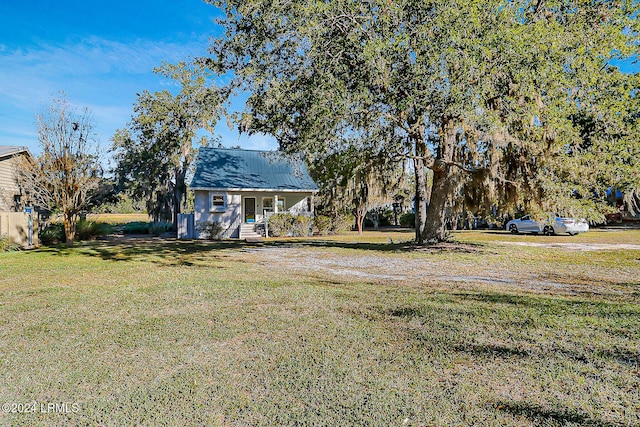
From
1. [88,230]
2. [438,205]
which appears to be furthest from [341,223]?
[88,230]

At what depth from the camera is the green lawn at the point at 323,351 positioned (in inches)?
101

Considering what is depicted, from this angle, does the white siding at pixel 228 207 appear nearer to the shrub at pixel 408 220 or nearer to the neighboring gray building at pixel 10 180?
the neighboring gray building at pixel 10 180

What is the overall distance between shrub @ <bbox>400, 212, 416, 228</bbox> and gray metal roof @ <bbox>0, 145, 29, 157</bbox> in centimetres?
2638

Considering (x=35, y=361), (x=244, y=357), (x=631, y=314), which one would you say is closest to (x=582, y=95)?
(x=631, y=314)

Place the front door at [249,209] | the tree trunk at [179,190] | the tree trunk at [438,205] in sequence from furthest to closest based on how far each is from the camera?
the tree trunk at [179,190]
the front door at [249,209]
the tree trunk at [438,205]

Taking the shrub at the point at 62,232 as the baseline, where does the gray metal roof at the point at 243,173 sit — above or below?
above

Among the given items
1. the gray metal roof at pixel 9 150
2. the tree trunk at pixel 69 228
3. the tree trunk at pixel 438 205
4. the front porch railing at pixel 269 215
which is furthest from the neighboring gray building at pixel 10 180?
the tree trunk at pixel 438 205

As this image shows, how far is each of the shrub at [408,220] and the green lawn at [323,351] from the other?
24290 millimetres

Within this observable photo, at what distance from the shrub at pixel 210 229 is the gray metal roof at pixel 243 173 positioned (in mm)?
2031

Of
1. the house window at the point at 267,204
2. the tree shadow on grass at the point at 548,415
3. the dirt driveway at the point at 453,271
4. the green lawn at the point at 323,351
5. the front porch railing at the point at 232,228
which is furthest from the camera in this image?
the house window at the point at 267,204

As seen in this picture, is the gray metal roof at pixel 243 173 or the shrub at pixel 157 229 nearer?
the gray metal roof at pixel 243 173

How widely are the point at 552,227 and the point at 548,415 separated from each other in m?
21.7

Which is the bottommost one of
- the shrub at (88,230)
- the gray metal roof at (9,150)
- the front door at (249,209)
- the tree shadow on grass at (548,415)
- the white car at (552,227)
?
the tree shadow on grass at (548,415)

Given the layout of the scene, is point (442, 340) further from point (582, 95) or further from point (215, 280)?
point (582, 95)
